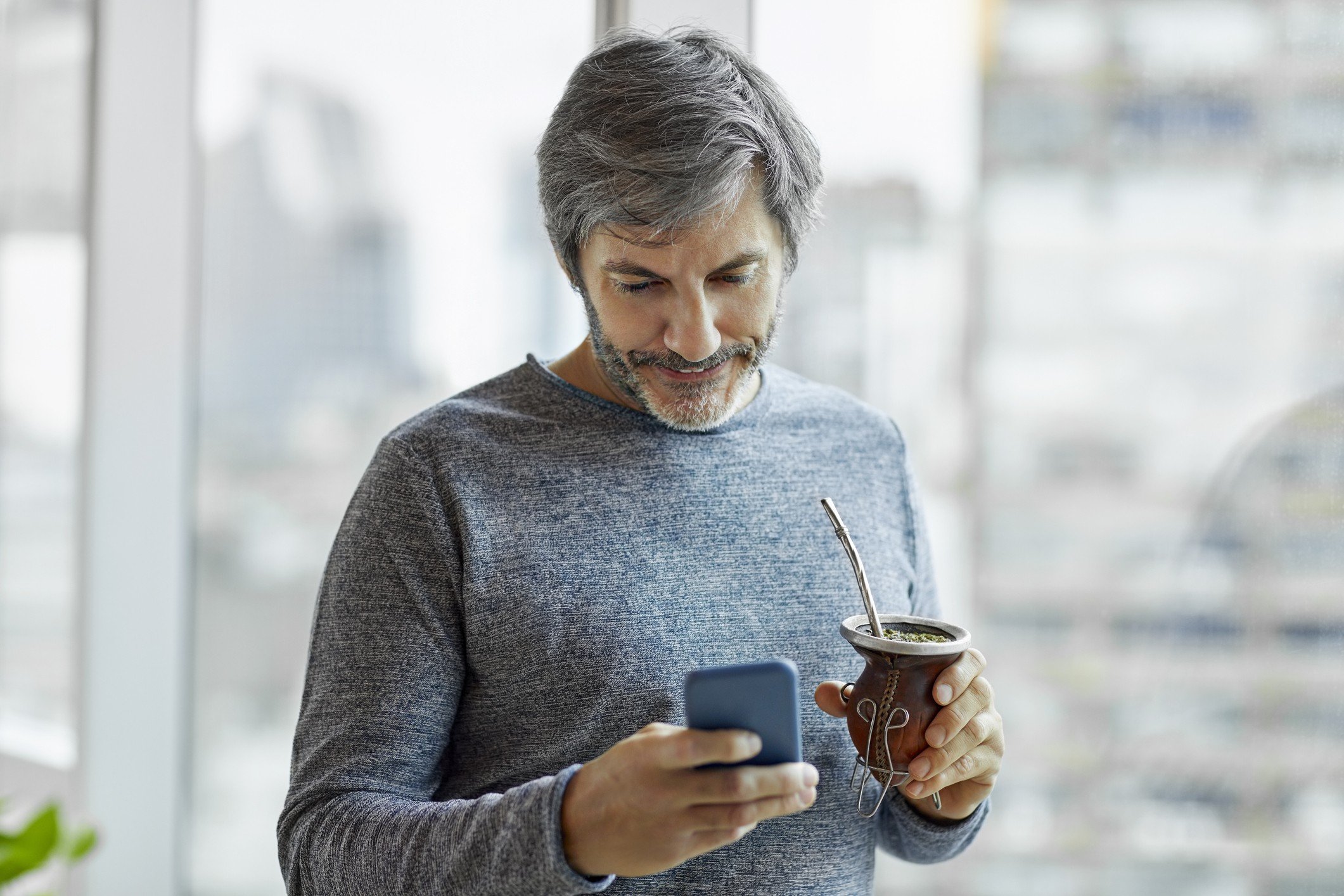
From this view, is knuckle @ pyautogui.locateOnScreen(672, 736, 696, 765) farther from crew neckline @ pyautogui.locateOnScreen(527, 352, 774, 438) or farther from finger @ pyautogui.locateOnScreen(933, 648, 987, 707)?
crew neckline @ pyautogui.locateOnScreen(527, 352, 774, 438)

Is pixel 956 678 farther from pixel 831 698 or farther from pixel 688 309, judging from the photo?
pixel 688 309

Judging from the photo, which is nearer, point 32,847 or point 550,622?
point 32,847

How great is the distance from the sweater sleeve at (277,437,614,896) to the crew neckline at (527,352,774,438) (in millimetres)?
191

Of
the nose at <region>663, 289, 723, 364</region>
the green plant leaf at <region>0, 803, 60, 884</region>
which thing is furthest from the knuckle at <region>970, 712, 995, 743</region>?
the green plant leaf at <region>0, 803, 60, 884</region>

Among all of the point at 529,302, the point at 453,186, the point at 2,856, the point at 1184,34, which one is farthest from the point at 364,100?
the point at 2,856

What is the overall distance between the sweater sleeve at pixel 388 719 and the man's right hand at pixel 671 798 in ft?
0.24

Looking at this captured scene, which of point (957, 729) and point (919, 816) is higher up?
point (957, 729)

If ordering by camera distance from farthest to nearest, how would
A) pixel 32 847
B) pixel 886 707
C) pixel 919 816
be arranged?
pixel 919 816, pixel 886 707, pixel 32 847

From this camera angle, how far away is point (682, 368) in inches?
45.6

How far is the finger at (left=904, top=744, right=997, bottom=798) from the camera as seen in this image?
103 cm

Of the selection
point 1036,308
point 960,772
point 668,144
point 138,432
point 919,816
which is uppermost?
point 668,144

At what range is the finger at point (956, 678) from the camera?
0.98 meters

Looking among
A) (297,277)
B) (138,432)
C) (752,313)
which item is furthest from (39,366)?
(752,313)

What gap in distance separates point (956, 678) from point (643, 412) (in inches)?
18.6
